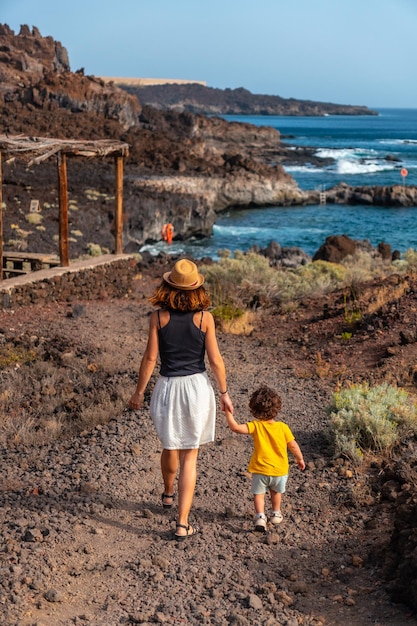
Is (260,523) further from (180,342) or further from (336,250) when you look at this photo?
(336,250)

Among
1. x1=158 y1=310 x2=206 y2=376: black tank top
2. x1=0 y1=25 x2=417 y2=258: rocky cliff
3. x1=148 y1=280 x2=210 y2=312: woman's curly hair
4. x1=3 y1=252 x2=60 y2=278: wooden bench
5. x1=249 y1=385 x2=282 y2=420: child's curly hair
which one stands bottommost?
x1=0 y1=25 x2=417 y2=258: rocky cliff

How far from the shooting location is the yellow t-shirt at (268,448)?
495cm

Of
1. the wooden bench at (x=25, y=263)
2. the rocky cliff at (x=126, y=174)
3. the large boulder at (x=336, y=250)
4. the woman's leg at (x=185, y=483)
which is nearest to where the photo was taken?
the woman's leg at (x=185, y=483)

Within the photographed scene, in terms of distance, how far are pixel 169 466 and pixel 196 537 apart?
0.46m

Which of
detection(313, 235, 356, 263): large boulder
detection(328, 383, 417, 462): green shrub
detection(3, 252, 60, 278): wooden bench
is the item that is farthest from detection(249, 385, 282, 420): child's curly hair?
detection(313, 235, 356, 263): large boulder

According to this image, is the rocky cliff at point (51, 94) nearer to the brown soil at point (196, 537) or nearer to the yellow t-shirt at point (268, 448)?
the brown soil at point (196, 537)

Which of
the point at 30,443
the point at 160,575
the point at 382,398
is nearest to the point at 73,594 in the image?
the point at 160,575

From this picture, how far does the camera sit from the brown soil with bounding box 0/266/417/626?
4.16 meters

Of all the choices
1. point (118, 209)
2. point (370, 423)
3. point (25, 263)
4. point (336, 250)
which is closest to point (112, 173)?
point (336, 250)

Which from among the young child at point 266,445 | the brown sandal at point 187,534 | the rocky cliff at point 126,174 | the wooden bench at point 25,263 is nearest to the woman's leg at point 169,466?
the brown sandal at point 187,534

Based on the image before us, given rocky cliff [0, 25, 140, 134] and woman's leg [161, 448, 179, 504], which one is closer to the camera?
woman's leg [161, 448, 179, 504]

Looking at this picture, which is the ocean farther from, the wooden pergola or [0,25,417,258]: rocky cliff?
the wooden pergola

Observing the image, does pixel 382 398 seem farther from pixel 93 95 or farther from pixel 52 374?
pixel 93 95

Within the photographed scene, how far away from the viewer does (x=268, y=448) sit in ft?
16.3
